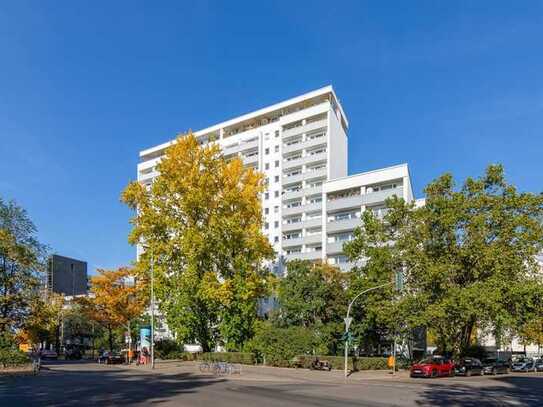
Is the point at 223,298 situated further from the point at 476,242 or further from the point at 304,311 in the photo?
→ the point at 476,242

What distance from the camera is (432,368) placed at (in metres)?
41.1

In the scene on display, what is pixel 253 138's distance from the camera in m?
99.9

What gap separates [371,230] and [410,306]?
27.7 ft

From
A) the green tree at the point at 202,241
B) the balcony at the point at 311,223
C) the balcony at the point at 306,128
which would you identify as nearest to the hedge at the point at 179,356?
the green tree at the point at 202,241

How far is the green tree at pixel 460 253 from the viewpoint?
42594 mm

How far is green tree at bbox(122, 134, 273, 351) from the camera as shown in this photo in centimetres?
4616

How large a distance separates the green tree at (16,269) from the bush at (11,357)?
8.78 ft

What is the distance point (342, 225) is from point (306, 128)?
2034 centimetres

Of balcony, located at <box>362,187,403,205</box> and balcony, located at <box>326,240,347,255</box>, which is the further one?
balcony, located at <box>326,240,347,255</box>

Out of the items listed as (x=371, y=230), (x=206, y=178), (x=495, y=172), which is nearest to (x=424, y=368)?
(x=371, y=230)

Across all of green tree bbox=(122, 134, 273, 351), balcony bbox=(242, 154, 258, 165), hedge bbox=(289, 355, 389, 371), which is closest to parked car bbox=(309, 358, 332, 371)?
hedge bbox=(289, 355, 389, 371)

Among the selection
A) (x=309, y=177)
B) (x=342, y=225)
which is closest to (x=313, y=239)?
(x=342, y=225)

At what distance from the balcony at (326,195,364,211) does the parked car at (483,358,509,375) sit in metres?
32.2

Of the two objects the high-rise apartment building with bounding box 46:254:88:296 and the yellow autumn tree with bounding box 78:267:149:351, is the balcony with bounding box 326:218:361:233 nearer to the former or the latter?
the yellow autumn tree with bounding box 78:267:149:351
